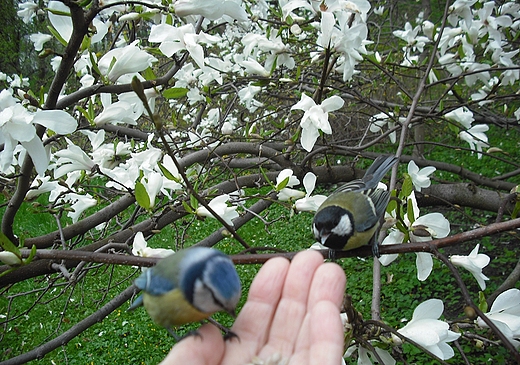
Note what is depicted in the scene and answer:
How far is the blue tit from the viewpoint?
1270 millimetres

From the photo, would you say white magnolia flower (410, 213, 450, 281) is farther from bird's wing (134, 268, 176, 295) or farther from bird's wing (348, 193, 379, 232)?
bird's wing (134, 268, 176, 295)

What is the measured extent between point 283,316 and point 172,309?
327mm

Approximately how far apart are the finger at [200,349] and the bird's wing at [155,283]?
0.45 ft

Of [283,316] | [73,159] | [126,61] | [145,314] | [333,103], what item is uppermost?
[126,61]

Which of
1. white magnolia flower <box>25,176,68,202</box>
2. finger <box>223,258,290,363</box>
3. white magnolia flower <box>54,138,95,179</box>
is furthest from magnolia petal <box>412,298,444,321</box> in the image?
white magnolia flower <box>25,176,68,202</box>

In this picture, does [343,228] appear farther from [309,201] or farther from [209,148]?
[209,148]

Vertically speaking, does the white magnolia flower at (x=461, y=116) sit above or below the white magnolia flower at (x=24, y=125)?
below

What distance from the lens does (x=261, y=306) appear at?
1.19 meters

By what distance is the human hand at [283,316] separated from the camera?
1.05 meters

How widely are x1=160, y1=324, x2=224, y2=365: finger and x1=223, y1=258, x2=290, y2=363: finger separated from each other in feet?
0.28

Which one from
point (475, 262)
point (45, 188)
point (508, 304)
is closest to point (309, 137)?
point (475, 262)

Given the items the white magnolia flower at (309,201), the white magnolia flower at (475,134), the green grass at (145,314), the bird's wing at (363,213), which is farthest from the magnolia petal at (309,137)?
the green grass at (145,314)

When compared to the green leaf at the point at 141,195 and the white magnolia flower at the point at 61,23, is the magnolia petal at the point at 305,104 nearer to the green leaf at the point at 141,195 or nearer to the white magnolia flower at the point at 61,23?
the green leaf at the point at 141,195

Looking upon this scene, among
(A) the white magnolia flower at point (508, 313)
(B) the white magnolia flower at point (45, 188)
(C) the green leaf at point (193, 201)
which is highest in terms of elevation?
(C) the green leaf at point (193, 201)
